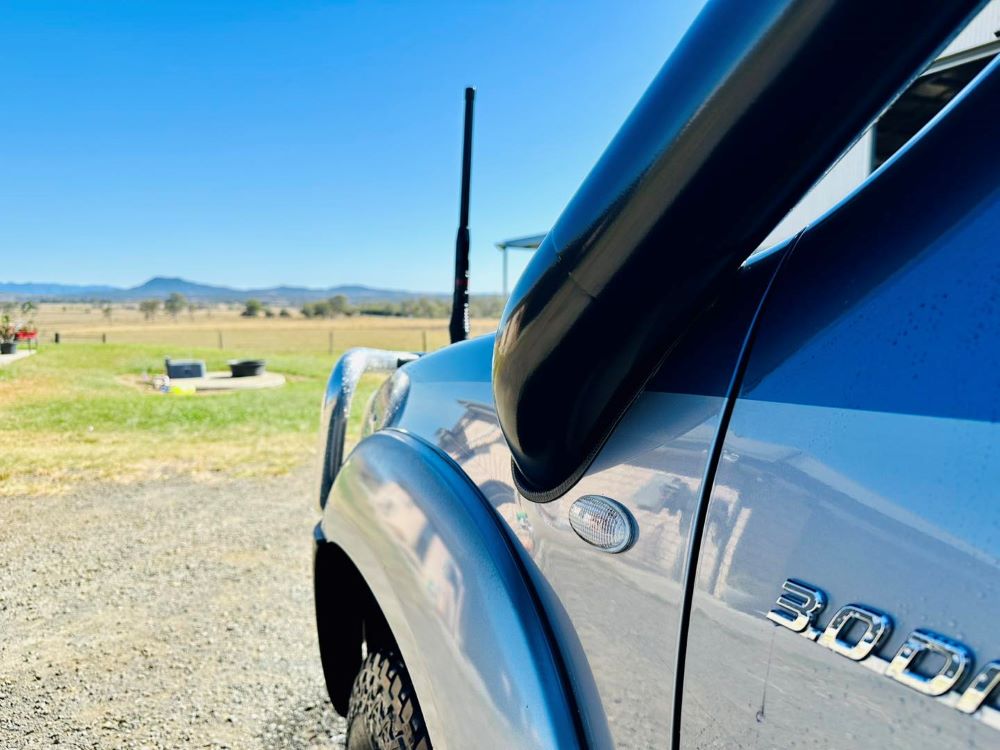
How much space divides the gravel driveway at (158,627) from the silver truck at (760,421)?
2.05m

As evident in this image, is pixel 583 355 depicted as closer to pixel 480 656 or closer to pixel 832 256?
pixel 832 256

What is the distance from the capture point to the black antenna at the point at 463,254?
2490 millimetres

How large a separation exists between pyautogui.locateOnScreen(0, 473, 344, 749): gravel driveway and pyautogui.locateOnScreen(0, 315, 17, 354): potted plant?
54.2ft

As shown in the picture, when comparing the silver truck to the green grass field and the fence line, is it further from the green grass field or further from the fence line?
the fence line

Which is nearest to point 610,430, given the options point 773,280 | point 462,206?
point 773,280

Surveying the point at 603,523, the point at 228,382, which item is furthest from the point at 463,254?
the point at 228,382

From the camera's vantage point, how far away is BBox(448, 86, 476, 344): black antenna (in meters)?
2.49

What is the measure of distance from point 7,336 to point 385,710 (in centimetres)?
2257

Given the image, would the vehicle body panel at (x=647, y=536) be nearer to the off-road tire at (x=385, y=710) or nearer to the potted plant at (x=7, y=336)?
the off-road tire at (x=385, y=710)

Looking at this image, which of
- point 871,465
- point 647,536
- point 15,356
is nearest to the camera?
point 871,465

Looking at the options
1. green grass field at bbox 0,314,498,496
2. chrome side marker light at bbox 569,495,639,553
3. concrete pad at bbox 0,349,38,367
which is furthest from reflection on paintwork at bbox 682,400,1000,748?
concrete pad at bbox 0,349,38,367

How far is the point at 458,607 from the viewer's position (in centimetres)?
120

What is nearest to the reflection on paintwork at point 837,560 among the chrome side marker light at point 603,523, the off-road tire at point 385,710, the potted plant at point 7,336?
the chrome side marker light at point 603,523

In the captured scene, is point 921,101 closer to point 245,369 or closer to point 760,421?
point 760,421
